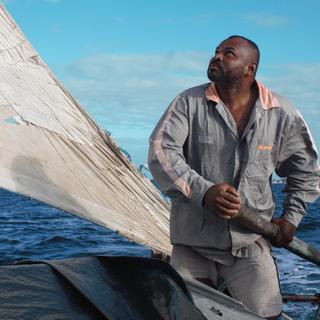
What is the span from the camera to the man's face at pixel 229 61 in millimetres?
3492

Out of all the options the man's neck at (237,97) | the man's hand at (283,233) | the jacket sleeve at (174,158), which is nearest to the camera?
the jacket sleeve at (174,158)

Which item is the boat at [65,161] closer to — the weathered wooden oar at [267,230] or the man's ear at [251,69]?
the weathered wooden oar at [267,230]

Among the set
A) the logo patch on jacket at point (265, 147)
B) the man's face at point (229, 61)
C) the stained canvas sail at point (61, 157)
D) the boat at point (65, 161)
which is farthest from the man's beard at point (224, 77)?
the stained canvas sail at point (61, 157)

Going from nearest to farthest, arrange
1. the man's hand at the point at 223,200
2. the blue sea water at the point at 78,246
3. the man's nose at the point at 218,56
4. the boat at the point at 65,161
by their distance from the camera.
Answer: the man's hand at the point at 223,200 → the man's nose at the point at 218,56 → the boat at the point at 65,161 → the blue sea water at the point at 78,246

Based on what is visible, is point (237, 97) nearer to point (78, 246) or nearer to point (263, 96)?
point (263, 96)

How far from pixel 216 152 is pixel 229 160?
0.27ft

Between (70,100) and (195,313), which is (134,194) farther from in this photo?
(195,313)

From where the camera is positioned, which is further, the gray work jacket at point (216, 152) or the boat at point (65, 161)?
the boat at point (65, 161)

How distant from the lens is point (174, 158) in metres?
3.46

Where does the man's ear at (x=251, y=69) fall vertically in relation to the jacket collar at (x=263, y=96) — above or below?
above

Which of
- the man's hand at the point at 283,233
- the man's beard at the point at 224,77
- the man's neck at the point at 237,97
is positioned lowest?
the man's hand at the point at 283,233

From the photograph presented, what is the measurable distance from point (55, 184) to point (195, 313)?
2.32 metres

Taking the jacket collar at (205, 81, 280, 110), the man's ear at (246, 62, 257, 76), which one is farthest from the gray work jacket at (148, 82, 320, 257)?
the man's ear at (246, 62, 257, 76)

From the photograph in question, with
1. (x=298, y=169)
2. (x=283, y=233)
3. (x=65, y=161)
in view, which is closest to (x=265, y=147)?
(x=298, y=169)
